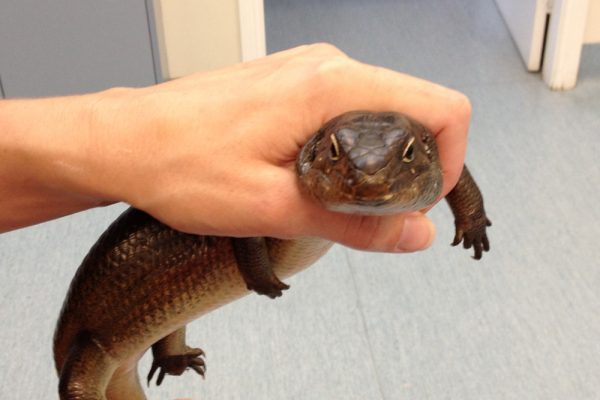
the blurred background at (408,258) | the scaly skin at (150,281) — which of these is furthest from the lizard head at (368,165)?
the blurred background at (408,258)

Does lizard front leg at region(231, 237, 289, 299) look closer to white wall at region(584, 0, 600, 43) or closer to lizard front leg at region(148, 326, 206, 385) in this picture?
lizard front leg at region(148, 326, 206, 385)

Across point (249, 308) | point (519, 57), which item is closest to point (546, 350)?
point (249, 308)

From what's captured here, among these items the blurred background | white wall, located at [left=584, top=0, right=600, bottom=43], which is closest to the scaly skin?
the blurred background

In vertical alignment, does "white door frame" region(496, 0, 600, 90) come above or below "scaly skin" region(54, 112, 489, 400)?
below

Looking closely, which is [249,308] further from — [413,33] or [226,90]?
[413,33]

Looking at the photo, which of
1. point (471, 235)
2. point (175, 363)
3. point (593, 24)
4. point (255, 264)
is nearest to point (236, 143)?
point (255, 264)

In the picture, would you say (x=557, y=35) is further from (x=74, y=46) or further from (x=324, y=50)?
(x=324, y=50)

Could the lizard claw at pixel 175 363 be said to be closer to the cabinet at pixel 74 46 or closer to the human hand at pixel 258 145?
the human hand at pixel 258 145
